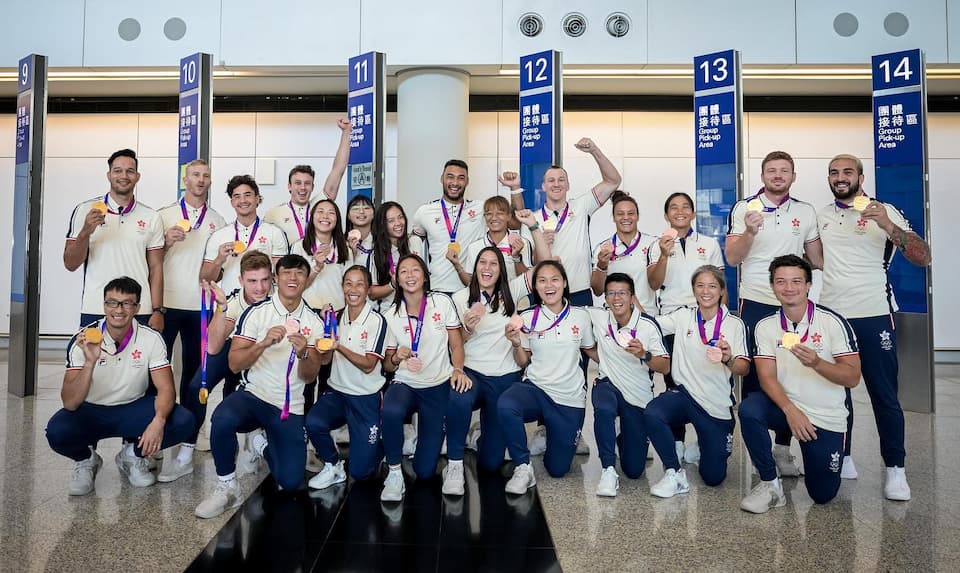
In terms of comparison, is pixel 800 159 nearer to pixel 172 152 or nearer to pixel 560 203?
pixel 560 203

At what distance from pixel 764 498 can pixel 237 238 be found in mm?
3731

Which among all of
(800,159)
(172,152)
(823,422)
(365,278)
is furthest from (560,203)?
(172,152)

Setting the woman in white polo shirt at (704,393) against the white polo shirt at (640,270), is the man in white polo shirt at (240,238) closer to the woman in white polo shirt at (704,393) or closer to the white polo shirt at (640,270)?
the white polo shirt at (640,270)

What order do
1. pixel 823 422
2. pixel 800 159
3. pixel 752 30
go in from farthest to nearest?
pixel 800 159 < pixel 752 30 < pixel 823 422

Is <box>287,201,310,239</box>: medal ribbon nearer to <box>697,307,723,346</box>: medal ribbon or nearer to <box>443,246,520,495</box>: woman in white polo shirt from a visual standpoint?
<box>443,246,520,495</box>: woman in white polo shirt

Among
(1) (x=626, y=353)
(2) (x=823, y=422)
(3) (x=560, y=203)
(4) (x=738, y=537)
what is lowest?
(4) (x=738, y=537)

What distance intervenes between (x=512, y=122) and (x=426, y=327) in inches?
254

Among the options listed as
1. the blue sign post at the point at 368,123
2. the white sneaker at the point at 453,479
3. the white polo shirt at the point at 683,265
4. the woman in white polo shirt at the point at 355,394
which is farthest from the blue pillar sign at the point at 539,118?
the white sneaker at the point at 453,479

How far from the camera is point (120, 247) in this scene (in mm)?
4488

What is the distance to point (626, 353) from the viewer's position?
13.7 ft

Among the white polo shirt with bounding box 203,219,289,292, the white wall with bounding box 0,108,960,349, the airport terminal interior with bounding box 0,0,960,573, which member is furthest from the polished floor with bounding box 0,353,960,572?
Result: the white wall with bounding box 0,108,960,349

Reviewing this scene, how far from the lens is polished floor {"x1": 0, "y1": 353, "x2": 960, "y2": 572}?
2887 mm

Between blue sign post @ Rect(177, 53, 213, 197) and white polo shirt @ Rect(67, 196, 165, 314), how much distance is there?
2.15 meters

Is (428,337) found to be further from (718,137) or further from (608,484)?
(718,137)
